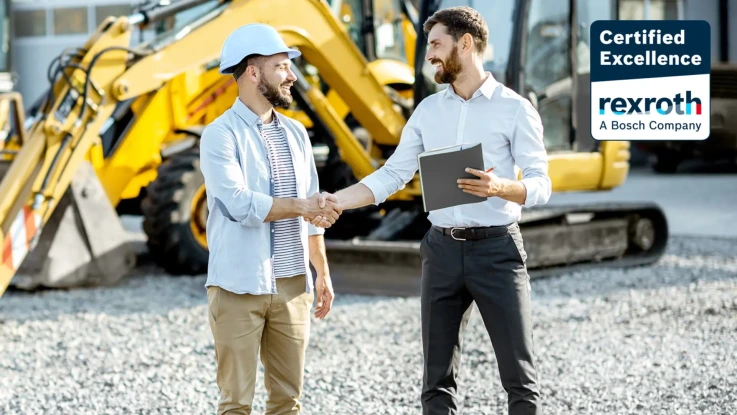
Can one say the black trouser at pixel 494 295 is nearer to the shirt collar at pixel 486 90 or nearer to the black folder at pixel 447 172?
Result: the black folder at pixel 447 172

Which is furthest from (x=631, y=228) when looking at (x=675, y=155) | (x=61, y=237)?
(x=675, y=155)

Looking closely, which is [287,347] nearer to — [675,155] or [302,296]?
[302,296]

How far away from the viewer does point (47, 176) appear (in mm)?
7262

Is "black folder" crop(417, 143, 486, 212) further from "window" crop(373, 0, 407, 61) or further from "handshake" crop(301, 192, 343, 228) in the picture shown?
"window" crop(373, 0, 407, 61)

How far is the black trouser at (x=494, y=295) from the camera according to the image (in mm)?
3643

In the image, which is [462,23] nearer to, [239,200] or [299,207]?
[299,207]

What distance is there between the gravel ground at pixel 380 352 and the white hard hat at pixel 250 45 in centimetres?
199

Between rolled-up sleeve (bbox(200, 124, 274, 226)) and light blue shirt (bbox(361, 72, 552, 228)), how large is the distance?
2.08 ft

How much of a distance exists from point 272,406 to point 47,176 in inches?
160

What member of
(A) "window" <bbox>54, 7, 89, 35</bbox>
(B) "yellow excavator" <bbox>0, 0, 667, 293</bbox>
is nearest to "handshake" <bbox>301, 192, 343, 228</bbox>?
(B) "yellow excavator" <bbox>0, 0, 667, 293</bbox>

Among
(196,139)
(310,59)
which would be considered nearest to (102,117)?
(196,139)

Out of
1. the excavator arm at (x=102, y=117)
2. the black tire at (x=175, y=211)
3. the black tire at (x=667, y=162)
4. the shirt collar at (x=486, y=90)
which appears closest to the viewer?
the shirt collar at (x=486, y=90)

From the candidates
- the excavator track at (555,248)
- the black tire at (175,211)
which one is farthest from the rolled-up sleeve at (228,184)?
the black tire at (175,211)

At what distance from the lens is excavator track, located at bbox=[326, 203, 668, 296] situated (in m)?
8.24
